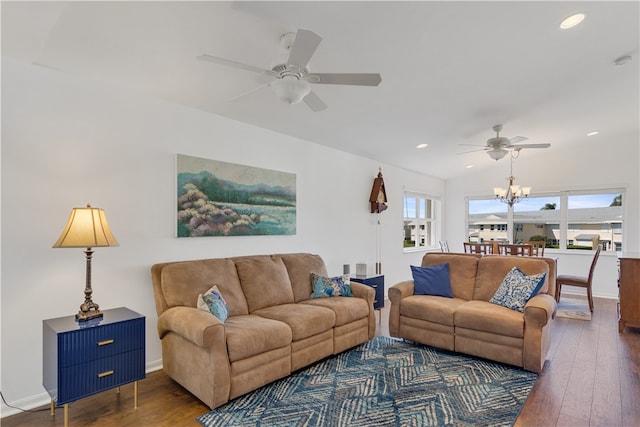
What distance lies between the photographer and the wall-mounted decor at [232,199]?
3342 millimetres

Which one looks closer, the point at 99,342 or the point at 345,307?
the point at 99,342

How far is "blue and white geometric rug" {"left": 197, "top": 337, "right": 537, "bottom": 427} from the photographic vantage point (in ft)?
7.63

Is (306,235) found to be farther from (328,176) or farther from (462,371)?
(462,371)

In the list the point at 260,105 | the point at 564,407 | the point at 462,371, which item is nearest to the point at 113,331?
the point at 260,105

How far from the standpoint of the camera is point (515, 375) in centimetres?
299

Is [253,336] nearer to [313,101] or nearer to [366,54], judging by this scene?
[313,101]

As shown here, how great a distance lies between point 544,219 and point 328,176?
5079 mm

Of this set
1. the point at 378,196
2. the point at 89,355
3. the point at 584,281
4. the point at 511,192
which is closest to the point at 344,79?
the point at 89,355

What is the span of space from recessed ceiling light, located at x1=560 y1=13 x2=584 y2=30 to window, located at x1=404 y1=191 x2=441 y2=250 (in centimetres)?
425

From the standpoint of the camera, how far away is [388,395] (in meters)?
2.64

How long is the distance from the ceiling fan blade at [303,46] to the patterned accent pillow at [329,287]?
2.43m

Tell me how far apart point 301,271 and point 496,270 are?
7.05 feet

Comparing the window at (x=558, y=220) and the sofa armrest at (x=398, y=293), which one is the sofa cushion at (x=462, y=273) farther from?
the window at (x=558, y=220)

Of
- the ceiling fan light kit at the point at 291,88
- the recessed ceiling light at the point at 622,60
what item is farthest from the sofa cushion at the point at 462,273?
the ceiling fan light kit at the point at 291,88
